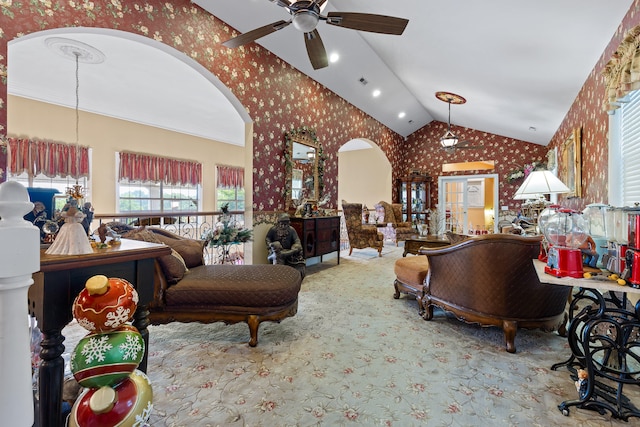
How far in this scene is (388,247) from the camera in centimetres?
757

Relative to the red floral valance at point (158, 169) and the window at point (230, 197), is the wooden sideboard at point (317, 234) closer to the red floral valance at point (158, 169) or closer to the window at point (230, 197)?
the red floral valance at point (158, 169)

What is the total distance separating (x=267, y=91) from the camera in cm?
458

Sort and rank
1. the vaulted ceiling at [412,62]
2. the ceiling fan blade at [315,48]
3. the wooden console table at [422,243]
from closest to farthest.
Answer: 1. the ceiling fan blade at [315,48]
2. the vaulted ceiling at [412,62]
3. the wooden console table at [422,243]

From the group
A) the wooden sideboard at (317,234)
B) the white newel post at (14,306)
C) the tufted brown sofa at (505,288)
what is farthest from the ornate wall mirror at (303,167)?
the white newel post at (14,306)

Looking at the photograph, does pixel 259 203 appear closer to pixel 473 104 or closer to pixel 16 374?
pixel 16 374

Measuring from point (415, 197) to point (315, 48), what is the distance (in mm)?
6677

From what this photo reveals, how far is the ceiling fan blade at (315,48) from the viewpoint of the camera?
8.95 feet

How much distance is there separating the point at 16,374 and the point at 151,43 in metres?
3.39

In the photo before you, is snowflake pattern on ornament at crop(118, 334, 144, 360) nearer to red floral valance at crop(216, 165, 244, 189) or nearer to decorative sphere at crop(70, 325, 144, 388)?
decorative sphere at crop(70, 325, 144, 388)

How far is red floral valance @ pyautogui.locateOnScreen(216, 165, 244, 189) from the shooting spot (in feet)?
27.5

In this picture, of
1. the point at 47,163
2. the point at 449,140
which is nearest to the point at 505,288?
the point at 449,140

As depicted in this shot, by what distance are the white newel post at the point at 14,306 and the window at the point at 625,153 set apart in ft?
11.7

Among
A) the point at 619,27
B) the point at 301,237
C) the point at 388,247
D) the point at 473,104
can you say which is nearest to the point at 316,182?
the point at 301,237

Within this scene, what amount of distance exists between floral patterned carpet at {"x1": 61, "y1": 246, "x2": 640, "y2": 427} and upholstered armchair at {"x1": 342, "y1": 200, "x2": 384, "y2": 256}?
317 cm
